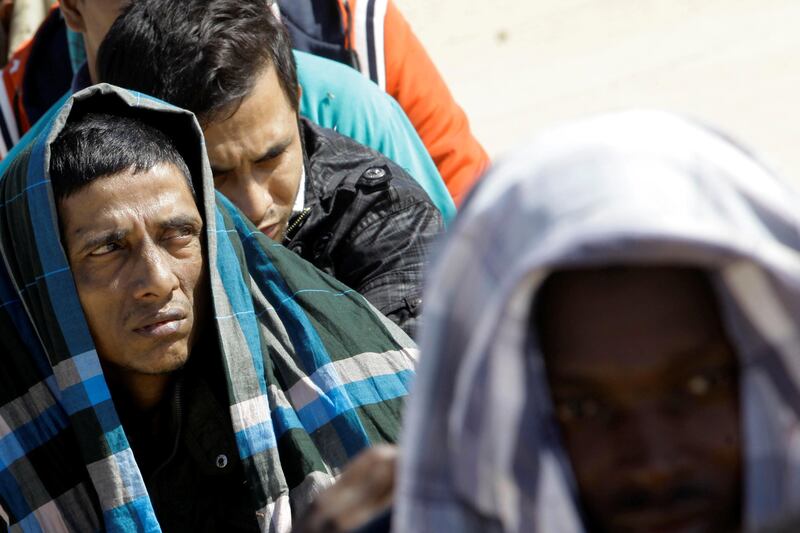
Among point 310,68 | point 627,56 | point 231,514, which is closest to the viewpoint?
point 231,514

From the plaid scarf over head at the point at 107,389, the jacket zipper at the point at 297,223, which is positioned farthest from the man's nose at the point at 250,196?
the plaid scarf over head at the point at 107,389

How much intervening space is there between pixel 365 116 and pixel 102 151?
49.1 inches

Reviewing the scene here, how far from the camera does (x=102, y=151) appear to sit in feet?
9.25

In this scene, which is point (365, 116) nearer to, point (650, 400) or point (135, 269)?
point (135, 269)

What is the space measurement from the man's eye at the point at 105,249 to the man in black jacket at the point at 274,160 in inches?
23.0

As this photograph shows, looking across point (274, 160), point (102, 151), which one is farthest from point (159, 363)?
point (274, 160)

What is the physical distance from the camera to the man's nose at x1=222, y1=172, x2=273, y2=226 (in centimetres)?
332

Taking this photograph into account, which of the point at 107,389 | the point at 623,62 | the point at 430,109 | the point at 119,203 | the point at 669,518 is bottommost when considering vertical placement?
the point at 623,62

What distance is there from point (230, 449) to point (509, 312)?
58.8 inches

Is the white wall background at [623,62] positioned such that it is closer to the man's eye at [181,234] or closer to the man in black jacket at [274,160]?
the man in black jacket at [274,160]

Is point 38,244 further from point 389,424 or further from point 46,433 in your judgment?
point 389,424

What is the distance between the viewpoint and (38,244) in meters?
2.76

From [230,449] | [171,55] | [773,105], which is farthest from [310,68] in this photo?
[773,105]

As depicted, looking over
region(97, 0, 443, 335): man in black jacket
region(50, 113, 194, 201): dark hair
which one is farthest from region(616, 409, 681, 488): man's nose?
region(97, 0, 443, 335): man in black jacket
